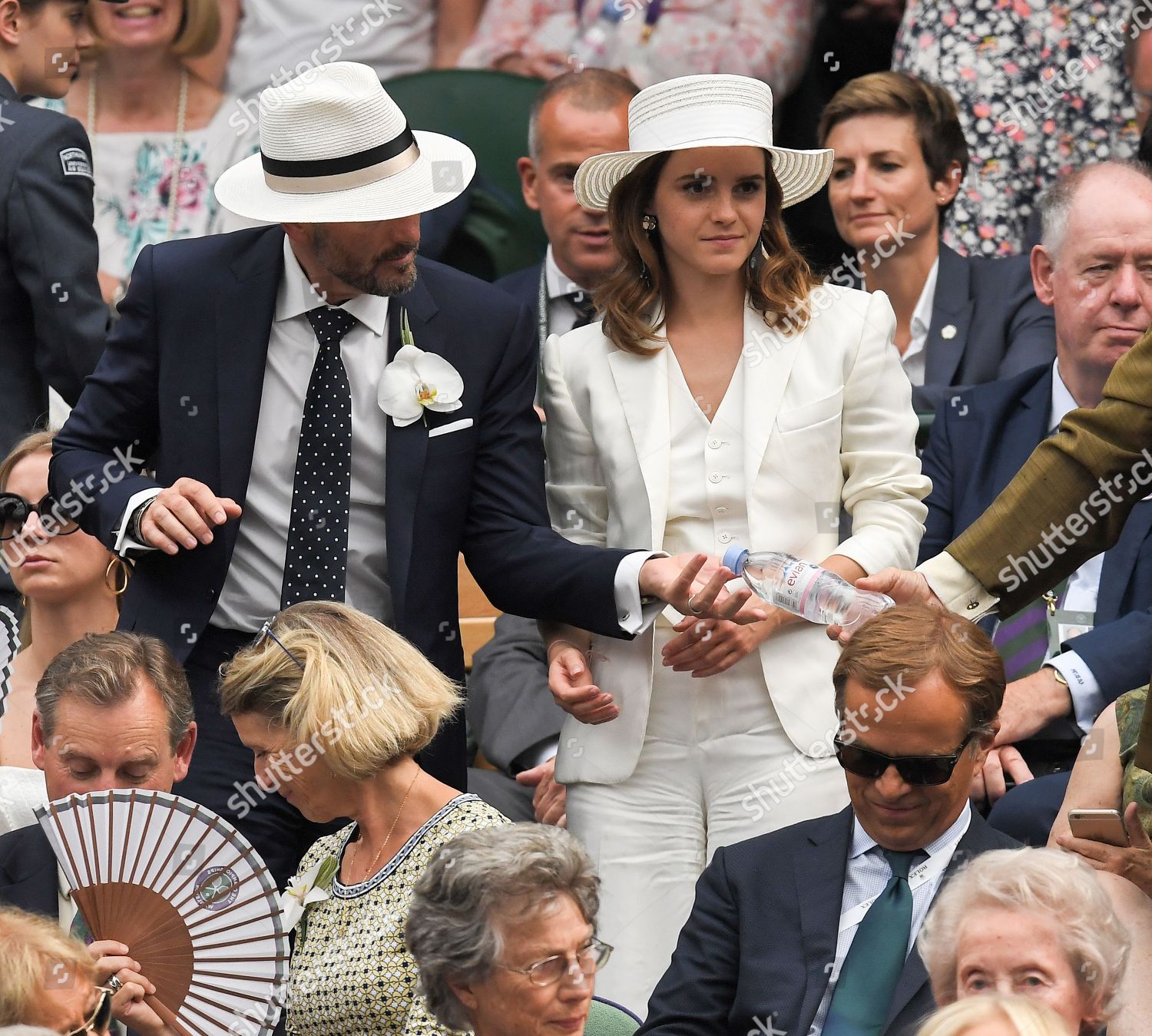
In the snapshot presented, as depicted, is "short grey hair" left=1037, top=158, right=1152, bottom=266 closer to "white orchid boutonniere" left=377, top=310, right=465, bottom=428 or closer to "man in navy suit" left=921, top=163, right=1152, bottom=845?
"man in navy suit" left=921, top=163, right=1152, bottom=845

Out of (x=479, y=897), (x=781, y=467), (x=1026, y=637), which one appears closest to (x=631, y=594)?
(x=781, y=467)

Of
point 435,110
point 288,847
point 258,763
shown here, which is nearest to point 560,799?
point 288,847

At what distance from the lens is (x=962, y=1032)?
108 inches

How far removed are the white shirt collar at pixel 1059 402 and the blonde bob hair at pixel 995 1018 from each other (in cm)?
260

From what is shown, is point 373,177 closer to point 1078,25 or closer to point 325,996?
point 325,996

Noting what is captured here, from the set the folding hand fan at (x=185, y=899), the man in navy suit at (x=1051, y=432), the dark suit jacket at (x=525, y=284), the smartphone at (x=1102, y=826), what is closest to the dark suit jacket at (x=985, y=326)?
the man in navy suit at (x=1051, y=432)

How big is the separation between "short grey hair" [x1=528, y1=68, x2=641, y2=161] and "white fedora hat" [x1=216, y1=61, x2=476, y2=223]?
4.75 feet

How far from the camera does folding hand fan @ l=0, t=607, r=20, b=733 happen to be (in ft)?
15.7

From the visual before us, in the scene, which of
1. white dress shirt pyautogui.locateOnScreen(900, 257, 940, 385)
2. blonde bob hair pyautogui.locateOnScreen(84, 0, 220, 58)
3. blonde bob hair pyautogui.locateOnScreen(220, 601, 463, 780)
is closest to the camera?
blonde bob hair pyautogui.locateOnScreen(220, 601, 463, 780)

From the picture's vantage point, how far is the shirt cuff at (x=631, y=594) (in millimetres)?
4191

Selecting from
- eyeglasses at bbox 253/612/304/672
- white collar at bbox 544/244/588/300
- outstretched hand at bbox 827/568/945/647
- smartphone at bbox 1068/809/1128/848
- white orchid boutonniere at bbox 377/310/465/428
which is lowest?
smartphone at bbox 1068/809/1128/848

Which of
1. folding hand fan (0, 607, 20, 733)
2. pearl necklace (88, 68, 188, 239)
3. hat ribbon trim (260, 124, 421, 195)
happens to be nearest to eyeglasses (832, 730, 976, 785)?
hat ribbon trim (260, 124, 421, 195)

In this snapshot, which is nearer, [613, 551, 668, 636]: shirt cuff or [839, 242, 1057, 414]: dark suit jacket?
[613, 551, 668, 636]: shirt cuff

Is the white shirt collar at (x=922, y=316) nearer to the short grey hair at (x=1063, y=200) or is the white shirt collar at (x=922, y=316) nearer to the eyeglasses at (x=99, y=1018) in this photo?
the short grey hair at (x=1063, y=200)
